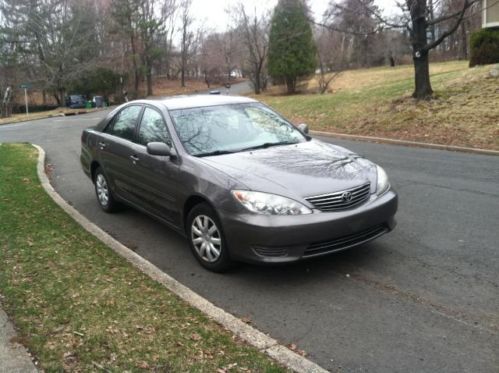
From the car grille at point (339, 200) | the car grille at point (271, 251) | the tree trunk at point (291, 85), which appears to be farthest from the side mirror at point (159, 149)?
the tree trunk at point (291, 85)

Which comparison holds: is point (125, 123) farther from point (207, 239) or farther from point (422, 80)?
point (422, 80)

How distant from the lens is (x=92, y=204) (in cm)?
742

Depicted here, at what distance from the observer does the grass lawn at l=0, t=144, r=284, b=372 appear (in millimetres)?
3146

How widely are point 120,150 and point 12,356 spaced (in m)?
3.30

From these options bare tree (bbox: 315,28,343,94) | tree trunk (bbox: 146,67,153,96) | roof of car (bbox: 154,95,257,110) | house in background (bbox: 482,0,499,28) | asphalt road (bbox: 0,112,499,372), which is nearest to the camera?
asphalt road (bbox: 0,112,499,372)

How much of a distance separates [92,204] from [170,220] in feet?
8.75

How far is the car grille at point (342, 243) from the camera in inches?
166

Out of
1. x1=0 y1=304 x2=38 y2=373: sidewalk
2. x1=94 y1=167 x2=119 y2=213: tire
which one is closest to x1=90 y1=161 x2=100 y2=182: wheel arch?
x1=94 y1=167 x2=119 y2=213: tire

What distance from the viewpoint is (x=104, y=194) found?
271 inches

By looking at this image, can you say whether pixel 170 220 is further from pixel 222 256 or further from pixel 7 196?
pixel 7 196

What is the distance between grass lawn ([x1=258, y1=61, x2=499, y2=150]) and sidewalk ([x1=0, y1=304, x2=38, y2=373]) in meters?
10.0

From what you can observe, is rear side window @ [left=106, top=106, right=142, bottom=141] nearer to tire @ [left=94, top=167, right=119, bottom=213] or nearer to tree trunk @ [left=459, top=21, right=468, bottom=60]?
tire @ [left=94, top=167, right=119, bottom=213]

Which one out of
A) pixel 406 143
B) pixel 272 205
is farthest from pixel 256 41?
Answer: pixel 272 205

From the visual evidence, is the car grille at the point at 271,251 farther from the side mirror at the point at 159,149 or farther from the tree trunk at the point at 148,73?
the tree trunk at the point at 148,73
